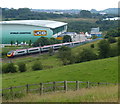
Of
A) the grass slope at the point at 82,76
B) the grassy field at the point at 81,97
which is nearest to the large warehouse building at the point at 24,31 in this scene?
the grass slope at the point at 82,76

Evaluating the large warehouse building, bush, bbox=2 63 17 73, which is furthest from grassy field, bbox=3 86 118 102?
the large warehouse building

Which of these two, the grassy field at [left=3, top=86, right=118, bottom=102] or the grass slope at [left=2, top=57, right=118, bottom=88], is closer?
the grassy field at [left=3, top=86, right=118, bottom=102]

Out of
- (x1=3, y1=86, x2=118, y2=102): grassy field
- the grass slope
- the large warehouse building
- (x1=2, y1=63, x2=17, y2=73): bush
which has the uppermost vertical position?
(x1=3, y1=86, x2=118, y2=102): grassy field

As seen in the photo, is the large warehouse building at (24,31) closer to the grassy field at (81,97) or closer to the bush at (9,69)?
the bush at (9,69)

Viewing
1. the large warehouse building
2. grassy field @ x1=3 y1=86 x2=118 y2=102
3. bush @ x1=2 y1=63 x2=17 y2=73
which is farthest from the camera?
the large warehouse building

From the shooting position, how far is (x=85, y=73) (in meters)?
15.1

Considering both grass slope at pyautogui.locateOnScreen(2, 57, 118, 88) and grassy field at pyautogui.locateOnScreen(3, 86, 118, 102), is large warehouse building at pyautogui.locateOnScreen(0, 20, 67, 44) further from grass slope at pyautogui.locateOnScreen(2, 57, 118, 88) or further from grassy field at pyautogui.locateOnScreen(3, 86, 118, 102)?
grassy field at pyautogui.locateOnScreen(3, 86, 118, 102)

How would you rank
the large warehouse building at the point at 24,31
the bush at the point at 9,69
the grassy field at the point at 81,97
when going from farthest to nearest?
the large warehouse building at the point at 24,31 → the bush at the point at 9,69 → the grassy field at the point at 81,97

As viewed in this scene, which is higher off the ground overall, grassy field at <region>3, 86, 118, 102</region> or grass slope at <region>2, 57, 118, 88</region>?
grassy field at <region>3, 86, 118, 102</region>

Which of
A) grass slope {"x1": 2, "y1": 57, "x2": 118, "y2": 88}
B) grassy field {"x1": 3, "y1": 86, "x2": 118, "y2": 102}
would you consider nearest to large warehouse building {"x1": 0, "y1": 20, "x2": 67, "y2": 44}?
grass slope {"x1": 2, "y1": 57, "x2": 118, "y2": 88}

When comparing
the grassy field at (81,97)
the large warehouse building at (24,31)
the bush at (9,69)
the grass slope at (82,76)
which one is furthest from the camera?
the large warehouse building at (24,31)

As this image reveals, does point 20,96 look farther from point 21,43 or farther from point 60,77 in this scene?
point 21,43

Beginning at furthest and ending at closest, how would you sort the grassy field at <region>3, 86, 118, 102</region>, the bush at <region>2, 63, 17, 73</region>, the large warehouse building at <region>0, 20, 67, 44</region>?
the large warehouse building at <region>0, 20, 67, 44</region> < the bush at <region>2, 63, 17, 73</region> < the grassy field at <region>3, 86, 118, 102</region>

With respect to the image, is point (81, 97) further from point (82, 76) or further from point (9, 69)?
point (9, 69)
